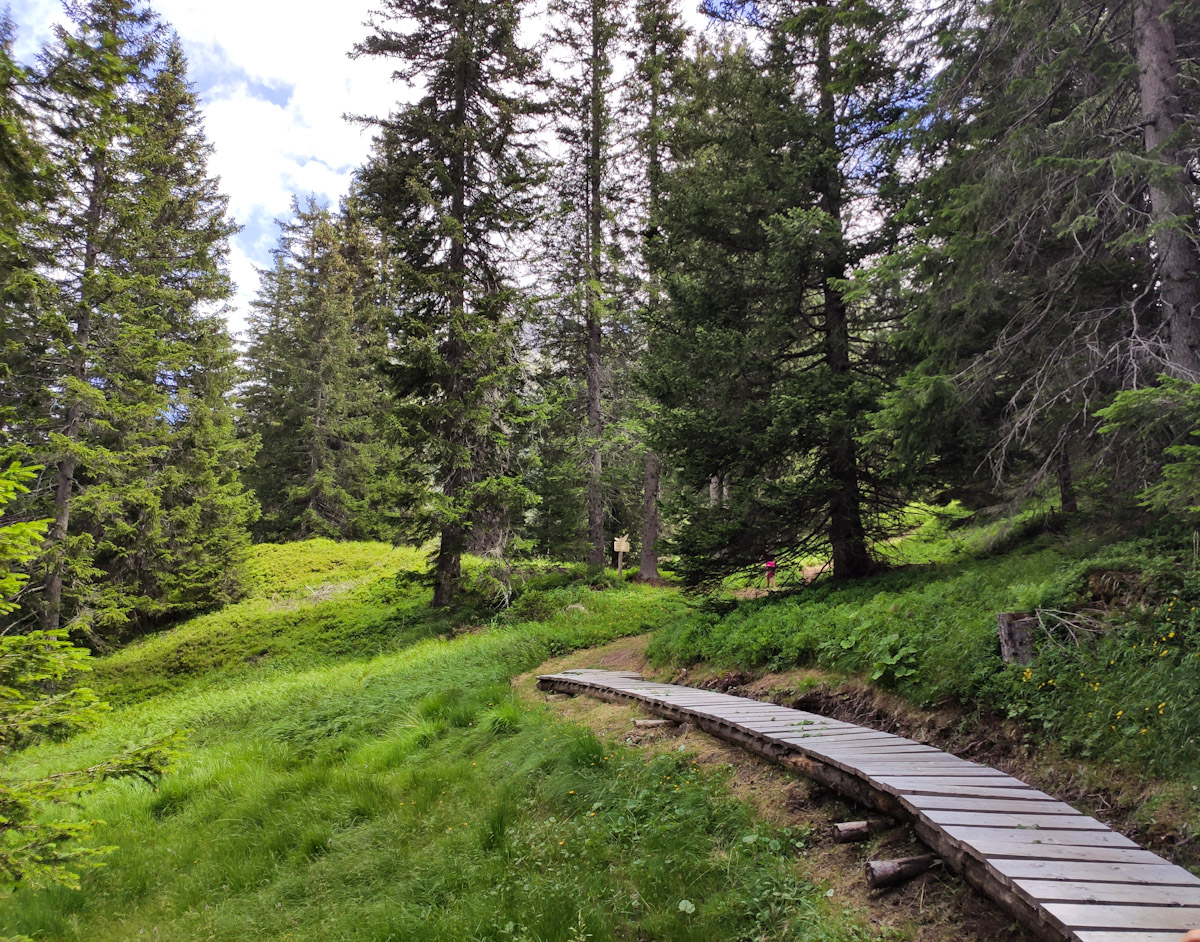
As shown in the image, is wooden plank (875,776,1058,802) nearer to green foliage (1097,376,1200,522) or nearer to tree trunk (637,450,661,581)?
green foliage (1097,376,1200,522)

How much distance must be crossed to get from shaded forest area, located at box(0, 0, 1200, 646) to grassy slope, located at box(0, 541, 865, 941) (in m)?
3.94

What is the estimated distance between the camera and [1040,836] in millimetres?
3152

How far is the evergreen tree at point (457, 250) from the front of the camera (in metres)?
15.2

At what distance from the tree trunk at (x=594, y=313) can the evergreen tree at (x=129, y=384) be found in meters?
11.4

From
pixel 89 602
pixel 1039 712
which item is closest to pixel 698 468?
pixel 1039 712

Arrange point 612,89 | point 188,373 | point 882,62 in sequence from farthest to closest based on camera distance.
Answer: point 188,373 < point 612,89 < point 882,62

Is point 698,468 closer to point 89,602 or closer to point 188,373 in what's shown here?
point 89,602

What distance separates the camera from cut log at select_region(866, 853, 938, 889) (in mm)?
3338

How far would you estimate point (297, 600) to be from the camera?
66.0ft

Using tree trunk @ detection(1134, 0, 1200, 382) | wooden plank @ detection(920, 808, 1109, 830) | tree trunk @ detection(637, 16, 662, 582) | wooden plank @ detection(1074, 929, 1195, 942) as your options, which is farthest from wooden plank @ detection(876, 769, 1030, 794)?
tree trunk @ detection(637, 16, 662, 582)

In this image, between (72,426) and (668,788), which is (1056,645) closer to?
(668,788)

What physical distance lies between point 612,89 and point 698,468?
51.3 ft

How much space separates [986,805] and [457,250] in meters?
16.0

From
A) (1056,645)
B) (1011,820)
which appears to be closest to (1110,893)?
(1011,820)
